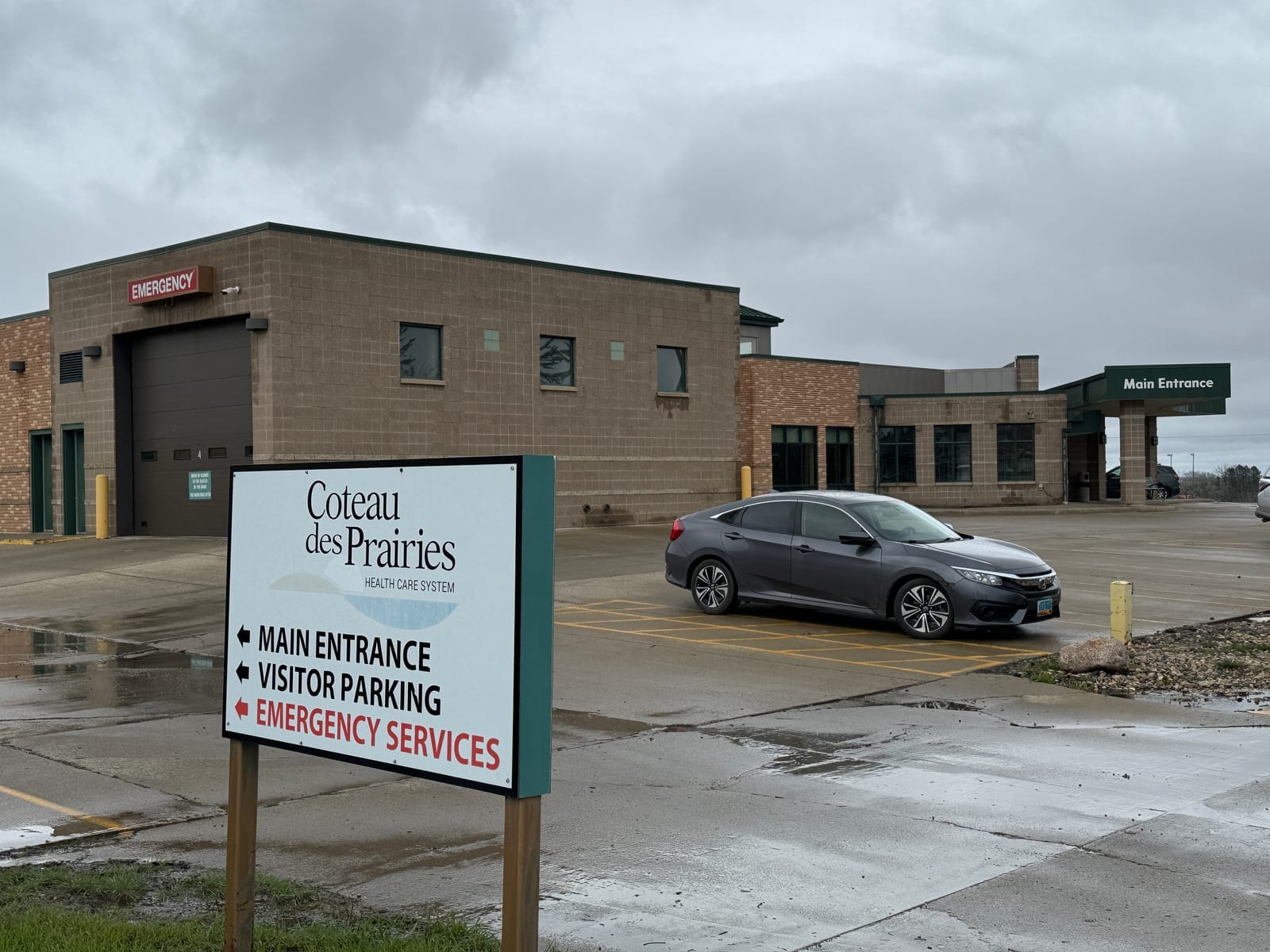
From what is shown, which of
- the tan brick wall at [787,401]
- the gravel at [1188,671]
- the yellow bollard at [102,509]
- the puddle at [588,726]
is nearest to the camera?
the puddle at [588,726]

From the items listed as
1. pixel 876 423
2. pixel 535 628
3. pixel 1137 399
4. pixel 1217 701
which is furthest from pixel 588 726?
pixel 1137 399

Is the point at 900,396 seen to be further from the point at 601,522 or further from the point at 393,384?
the point at 393,384

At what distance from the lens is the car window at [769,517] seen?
15.7 m

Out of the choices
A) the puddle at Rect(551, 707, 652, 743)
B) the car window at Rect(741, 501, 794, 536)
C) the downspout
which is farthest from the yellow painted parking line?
the downspout

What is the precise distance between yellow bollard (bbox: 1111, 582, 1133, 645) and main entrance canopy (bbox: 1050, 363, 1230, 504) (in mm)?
32943

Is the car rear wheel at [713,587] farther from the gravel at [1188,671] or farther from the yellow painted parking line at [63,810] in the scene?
the yellow painted parking line at [63,810]

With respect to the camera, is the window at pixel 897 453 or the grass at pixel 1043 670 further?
the window at pixel 897 453

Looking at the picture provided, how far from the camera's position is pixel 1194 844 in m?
6.45

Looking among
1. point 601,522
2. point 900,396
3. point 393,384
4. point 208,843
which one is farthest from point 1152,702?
point 900,396

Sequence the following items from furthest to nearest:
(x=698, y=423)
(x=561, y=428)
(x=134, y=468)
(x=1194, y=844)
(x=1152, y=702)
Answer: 1. (x=698, y=423)
2. (x=561, y=428)
3. (x=134, y=468)
4. (x=1152, y=702)
5. (x=1194, y=844)

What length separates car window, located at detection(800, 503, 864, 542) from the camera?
49.6ft

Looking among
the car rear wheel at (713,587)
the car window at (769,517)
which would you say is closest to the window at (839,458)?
the car rear wheel at (713,587)

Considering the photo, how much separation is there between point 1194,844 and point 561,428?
2652 centimetres

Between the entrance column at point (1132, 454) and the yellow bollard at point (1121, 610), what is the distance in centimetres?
3461
